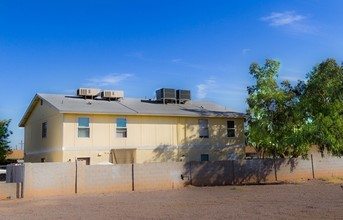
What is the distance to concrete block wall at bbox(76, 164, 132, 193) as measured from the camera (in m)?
24.1

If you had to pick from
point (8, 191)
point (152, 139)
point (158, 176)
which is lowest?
point (8, 191)

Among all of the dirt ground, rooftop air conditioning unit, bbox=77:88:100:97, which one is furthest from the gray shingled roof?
the dirt ground

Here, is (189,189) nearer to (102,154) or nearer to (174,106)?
(102,154)

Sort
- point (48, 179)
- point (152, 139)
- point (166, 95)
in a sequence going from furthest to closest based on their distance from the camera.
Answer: point (166, 95), point (152, 139), point (48, 179)

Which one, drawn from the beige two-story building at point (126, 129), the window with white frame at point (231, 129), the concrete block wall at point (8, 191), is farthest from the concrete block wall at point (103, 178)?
the window with white frame at point (231, 129)

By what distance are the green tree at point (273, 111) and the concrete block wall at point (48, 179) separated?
14.1 meters

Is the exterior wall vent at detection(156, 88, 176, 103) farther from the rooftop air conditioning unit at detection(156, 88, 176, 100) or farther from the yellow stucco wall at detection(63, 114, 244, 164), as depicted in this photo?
the yellow stucco wall at detection(63, 114, 244, 164)

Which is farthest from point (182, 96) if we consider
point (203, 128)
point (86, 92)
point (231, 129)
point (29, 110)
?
point (29, 110)

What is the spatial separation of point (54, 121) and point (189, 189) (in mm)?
11018

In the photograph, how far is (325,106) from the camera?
2983 centimetres

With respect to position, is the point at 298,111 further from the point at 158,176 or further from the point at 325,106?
the point at 158,176

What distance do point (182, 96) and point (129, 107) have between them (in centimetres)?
606

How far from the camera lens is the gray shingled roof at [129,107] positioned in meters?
30.1

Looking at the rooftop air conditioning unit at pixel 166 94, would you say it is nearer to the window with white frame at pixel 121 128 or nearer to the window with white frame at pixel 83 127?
the window with white frame at pixel 121 128
